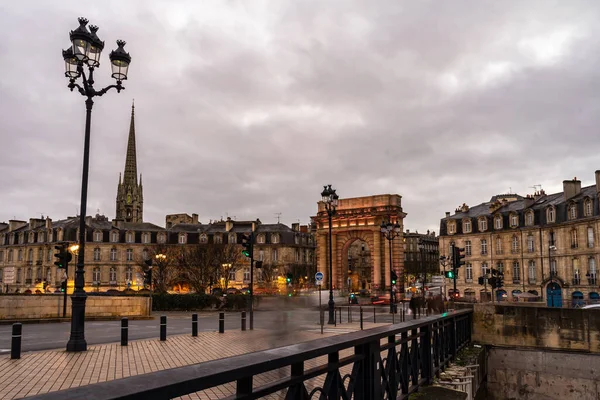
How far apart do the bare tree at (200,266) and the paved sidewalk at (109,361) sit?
3605 centimetres

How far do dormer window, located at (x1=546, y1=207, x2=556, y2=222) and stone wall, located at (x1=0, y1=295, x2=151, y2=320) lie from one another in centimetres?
4148

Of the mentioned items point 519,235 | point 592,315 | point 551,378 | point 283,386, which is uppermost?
point 519,235

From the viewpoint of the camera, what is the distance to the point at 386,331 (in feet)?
18.9

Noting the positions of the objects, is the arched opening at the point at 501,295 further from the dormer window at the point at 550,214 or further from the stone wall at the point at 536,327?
the stone wall at the point at 536,327

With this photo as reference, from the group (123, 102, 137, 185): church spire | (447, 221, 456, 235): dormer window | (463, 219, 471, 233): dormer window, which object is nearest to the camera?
(463, 219, 471, 233): dormer window

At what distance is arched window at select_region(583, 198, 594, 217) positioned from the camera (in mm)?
46781

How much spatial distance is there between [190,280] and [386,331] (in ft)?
162

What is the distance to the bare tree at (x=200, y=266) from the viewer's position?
51938 millimetres

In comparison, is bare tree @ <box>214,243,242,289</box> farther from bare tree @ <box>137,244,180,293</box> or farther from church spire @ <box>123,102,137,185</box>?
church spire @ <box>123,102,137,185</box>

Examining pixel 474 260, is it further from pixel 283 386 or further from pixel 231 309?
pixel 283 386

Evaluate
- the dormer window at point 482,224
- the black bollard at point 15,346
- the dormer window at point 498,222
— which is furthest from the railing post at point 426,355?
the dormer window at point 482,224

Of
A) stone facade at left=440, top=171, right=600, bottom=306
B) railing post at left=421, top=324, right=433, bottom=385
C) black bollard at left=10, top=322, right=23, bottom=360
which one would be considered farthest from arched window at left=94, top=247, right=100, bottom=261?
railing post at left=421, top=324, right=433, bottom=385

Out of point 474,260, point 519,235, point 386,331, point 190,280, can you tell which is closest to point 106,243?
point 190,280

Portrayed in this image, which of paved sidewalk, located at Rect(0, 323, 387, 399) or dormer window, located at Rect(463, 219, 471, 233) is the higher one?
dormer window, located at Rect(463, 219, 471, 233)
